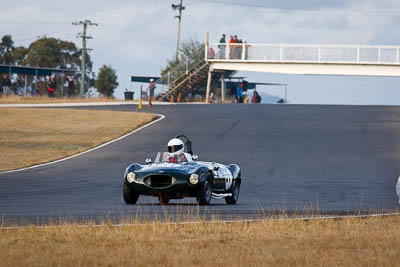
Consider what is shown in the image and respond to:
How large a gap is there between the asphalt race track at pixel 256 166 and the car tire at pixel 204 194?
25cm

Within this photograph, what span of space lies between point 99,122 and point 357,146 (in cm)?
1712

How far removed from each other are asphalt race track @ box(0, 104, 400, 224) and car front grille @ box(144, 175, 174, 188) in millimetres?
438

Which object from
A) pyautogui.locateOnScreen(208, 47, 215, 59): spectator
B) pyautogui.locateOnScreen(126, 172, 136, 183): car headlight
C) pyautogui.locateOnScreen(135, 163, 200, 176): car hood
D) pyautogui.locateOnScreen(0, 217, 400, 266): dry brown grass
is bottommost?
pyautogui.locateOnScreen(0, 217, 400, 266): dry brown grass

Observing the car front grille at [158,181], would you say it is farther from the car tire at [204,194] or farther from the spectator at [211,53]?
the spectator at [211,53]

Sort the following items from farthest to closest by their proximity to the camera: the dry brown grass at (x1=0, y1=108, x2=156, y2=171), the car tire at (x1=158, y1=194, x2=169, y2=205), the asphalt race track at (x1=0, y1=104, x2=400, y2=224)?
the dry brown grass at (x1=0, y1=108, x2=156, y2=171)
the car tire at (x1=158, y1=194, x2=169, y2=205)
the asphalt race track at (x1=0, y1=104, x2=400, y2=224)

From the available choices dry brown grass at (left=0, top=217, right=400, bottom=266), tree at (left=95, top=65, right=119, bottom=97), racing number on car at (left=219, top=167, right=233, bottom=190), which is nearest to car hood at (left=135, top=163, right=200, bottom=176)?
racing number on car at (left=219, top=167, right=233, bottom=190)

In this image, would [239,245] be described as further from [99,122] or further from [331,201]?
[99,122]

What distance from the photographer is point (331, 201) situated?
56.6 ft

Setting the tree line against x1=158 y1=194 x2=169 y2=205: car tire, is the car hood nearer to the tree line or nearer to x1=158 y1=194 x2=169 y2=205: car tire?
x1=158 y1=194 x2=169 y2=205: car tire

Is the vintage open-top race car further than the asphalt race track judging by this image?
Yes

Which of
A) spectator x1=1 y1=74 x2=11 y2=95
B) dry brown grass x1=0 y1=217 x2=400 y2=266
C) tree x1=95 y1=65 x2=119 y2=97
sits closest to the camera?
dry brown grass x1=0 y1=217 x2=400 y2=266

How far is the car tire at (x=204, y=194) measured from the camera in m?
15.0

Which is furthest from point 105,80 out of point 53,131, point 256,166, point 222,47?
point 256,166

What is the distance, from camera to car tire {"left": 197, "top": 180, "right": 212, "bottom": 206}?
592 inches
